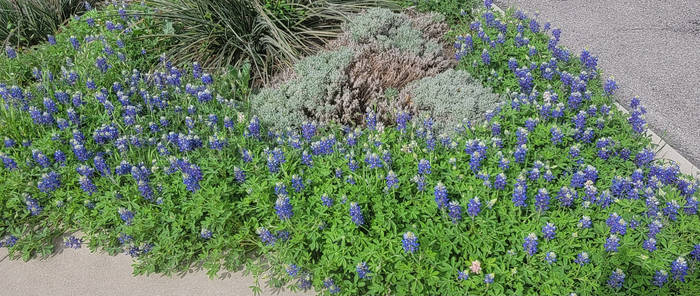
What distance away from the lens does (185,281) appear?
2975 mm

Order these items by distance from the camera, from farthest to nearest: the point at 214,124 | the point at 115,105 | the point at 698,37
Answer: the point at 698,37 → the point at 115,105 → the point at 214,124

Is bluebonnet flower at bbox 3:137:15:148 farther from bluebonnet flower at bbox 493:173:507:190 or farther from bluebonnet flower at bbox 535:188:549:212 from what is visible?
bluebonnet flower at bbox 535:188:549:212

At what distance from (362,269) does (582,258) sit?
3.50 ft

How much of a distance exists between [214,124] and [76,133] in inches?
34.8

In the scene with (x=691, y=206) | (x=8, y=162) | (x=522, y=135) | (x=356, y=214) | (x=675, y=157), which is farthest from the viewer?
(x=675, y=157)

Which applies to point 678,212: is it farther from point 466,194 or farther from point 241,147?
point 241,147

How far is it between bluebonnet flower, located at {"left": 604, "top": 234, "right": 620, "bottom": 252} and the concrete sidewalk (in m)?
1.65

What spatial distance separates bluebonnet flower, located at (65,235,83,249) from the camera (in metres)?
3.12

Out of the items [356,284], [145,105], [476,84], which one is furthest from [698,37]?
[145,105]

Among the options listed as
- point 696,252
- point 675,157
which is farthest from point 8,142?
point 675,157

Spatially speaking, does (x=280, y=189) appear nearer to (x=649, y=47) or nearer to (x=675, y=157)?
(x=675, y=157)

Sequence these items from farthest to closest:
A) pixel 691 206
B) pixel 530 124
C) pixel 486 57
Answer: pixel 486 57
pixel 530 124
pixel 691 206

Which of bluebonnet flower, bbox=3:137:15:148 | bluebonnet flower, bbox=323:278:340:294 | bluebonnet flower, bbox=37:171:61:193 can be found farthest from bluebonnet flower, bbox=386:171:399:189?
bluebonnet flower, bbox=3:137:15:148

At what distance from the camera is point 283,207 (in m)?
2.71
